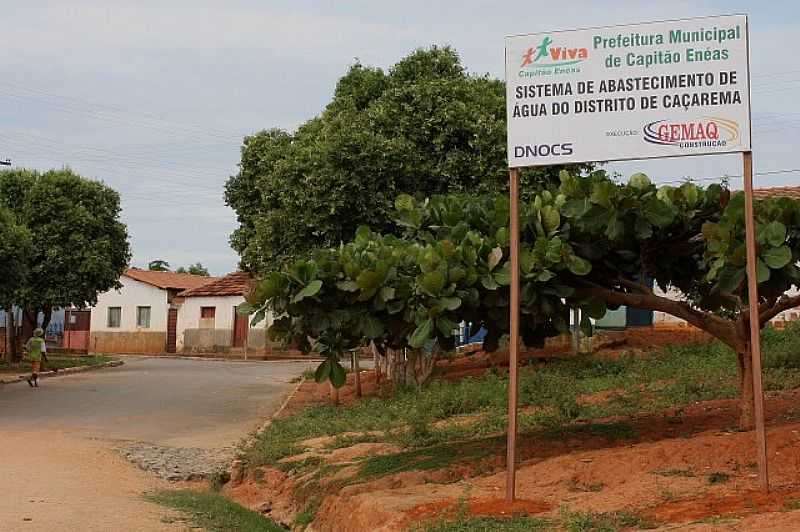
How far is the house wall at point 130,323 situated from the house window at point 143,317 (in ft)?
0.52

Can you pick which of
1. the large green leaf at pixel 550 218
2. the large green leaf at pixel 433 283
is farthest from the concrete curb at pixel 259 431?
the large green leaf at pixel 550 218

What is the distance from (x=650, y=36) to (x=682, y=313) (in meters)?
3.08

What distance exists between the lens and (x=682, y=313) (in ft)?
32.2

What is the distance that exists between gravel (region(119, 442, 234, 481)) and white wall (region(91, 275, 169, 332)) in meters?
34.7

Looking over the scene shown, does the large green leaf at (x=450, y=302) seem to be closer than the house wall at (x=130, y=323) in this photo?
Yes

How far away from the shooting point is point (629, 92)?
7910 mm

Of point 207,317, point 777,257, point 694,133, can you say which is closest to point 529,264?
point 694,133

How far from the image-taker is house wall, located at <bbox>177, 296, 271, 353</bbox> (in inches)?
1784

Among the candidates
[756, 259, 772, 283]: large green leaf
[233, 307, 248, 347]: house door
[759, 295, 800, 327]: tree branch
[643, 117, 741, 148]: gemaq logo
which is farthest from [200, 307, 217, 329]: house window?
[643, 117, 741, 148]: gemaq logo

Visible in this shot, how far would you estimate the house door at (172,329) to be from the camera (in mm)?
48469

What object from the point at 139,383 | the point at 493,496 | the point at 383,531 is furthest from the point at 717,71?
the point at 139,383

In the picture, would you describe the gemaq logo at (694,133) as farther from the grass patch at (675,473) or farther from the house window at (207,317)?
the house window at (207,317)

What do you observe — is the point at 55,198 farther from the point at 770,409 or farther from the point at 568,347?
the point at 770,409

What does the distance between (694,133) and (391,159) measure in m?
9.04
